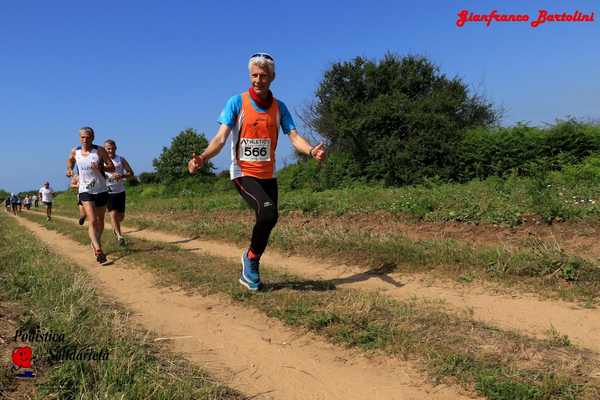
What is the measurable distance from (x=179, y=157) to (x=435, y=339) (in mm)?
38608

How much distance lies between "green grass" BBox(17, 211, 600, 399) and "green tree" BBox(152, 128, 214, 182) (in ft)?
113

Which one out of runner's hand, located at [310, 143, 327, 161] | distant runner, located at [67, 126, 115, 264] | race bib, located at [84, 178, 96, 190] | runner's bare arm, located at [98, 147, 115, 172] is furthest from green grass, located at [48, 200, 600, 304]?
race bib, located at [84, 178, 96, 190]

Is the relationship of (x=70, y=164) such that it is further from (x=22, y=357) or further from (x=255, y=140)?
(x=22, y=357)

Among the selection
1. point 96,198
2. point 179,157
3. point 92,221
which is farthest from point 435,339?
point 179,157

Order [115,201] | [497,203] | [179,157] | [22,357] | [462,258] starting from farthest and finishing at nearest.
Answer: [179,157] → [115,201] → [497,203] → [462,258] → [22,357]

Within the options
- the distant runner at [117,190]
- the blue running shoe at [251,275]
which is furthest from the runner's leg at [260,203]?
the distant runner at [117,190]

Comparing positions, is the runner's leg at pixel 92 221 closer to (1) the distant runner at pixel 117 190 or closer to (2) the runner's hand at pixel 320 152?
(1) the distant runner at pixel 117 190

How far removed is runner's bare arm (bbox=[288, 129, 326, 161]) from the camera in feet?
13.8

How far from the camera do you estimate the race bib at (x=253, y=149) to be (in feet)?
14.3

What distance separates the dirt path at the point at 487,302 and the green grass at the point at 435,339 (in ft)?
1.03

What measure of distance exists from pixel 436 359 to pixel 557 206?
4301mm

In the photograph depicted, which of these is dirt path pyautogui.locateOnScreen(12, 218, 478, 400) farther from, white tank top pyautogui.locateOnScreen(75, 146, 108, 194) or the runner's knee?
white tank top pyautogui.locateOnScreen(75, 146, 108, 194)

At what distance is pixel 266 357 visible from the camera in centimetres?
286

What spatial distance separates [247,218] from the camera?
11.5 m
